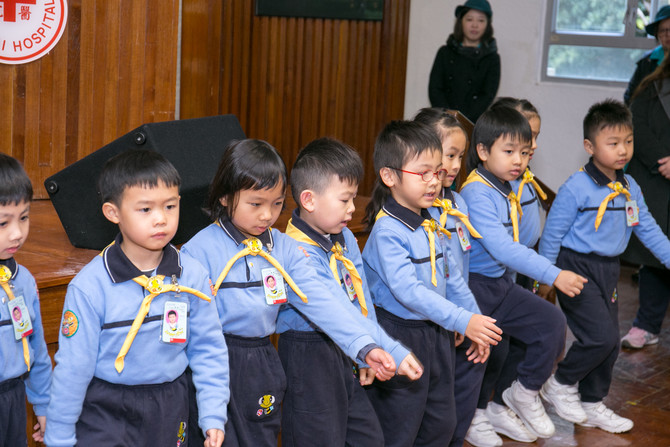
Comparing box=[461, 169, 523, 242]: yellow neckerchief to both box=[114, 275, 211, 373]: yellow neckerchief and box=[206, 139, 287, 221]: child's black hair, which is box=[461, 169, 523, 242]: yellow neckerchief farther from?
box=[114, 275, 211, 373]: yellow neckerchief

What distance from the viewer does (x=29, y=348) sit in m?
1.96

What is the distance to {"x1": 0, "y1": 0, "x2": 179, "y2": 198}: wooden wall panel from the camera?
143 inches

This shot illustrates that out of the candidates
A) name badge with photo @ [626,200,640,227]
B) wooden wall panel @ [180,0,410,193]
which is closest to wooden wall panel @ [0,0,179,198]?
wooden wall panel @ [180,0,410,193]

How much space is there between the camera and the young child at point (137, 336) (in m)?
1.85

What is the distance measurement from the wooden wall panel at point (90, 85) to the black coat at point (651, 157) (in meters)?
2.40

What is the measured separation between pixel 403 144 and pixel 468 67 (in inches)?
130

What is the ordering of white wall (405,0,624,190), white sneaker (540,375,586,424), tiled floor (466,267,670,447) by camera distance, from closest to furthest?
tiled floor (466,267,670,447), white sneaker (540,375,586,424), white wall (405,0,624,190)

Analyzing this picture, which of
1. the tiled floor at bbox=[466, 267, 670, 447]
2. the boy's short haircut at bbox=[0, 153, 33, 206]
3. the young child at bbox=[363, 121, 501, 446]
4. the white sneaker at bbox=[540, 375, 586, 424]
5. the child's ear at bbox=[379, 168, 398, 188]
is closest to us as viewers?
the boy's short haircut at bbox=[0, 153, 33, 206]

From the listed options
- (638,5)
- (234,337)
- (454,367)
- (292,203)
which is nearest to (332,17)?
(638,5)

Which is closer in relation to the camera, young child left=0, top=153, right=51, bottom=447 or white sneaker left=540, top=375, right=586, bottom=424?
young child left=0, top=153, right=51, bottom=447

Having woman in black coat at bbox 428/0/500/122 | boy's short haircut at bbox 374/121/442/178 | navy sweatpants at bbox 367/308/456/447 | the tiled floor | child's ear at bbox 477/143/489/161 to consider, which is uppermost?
woman in black coat at bbox 428/0/500/122

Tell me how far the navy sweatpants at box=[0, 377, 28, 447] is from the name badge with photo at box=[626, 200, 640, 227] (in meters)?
2.44

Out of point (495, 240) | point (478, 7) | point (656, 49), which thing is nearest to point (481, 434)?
point (495, 240)

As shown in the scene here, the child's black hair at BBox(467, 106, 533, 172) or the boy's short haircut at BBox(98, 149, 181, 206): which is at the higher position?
the child's black hair at BBox(467, 106, 533, 172)
